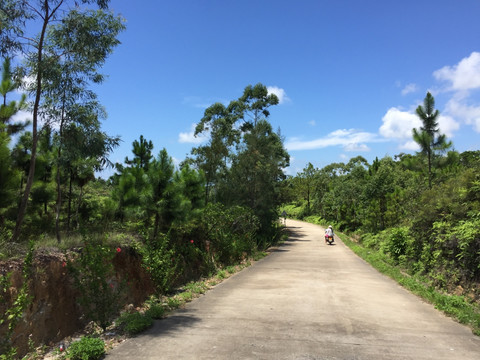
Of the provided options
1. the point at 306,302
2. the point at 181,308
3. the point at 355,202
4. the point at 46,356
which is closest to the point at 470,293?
the point at 306,302

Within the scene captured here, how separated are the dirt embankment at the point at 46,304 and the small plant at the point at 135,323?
38.5 inches

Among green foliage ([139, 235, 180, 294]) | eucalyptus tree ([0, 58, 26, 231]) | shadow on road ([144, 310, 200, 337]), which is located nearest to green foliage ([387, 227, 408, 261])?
green foliage ([139, 235, 180, 294])

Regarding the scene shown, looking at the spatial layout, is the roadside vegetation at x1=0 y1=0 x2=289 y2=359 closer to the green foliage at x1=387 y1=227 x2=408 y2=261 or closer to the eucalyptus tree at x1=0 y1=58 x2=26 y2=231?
the eucalyptus tree at x1=0 y1=58 x2=26 y2=231

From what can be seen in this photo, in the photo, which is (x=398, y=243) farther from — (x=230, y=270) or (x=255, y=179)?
(x=255, y=179)

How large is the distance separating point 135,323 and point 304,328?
288 cm

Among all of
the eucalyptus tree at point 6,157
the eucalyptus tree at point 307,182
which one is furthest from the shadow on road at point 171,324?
the eucalyptus tree at point 307,182

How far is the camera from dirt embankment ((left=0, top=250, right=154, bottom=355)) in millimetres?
5227

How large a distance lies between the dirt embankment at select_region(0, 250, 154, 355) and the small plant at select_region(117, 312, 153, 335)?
0.98 m

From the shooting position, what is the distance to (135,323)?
587cm

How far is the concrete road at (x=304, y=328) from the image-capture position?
496cm

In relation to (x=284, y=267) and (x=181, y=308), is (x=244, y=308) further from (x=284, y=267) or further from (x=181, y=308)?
(x=284, y=267)

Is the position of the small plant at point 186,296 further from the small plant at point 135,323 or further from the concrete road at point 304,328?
the small plant at point 135,323

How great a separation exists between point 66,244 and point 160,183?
3888mm

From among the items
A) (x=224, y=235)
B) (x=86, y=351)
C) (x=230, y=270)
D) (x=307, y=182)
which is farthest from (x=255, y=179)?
(x=307, y=182)
